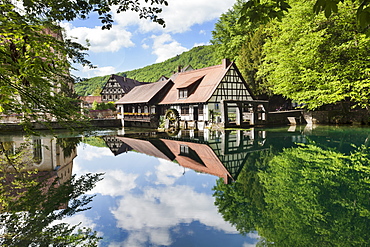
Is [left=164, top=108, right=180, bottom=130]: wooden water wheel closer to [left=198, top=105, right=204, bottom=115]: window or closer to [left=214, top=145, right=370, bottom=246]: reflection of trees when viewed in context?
[left=198, top=105, right=204, bottom=115]: window

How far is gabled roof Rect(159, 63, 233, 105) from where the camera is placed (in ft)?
90.6

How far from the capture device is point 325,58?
22406 millimetres

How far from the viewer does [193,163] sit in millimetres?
9742

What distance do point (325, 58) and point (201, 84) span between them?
12753 mm

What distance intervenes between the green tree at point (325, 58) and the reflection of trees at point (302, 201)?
14511mm

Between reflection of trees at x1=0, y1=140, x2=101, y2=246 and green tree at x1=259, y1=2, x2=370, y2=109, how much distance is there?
2060 centimetres

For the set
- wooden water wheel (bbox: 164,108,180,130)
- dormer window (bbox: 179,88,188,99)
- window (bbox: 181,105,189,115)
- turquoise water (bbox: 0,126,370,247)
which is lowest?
turquoise water (bbox: 0,126,370,247)

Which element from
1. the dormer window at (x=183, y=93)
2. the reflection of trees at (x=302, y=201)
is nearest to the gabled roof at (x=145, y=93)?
the dormer window at (x=183, y=93)

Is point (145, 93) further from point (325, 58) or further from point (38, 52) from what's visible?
point (38, 52)

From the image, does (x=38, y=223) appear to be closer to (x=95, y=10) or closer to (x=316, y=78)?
(x=95, y=10)

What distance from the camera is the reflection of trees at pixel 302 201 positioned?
3.92 m

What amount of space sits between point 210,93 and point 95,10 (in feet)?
74.2

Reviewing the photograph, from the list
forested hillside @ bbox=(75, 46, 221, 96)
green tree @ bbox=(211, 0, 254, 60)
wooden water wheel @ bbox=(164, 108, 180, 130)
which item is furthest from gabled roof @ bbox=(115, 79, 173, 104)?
forested hillside @ bbox=(75, 46, 221, 96)

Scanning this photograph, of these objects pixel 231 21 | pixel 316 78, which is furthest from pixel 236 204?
pixel 231 21
